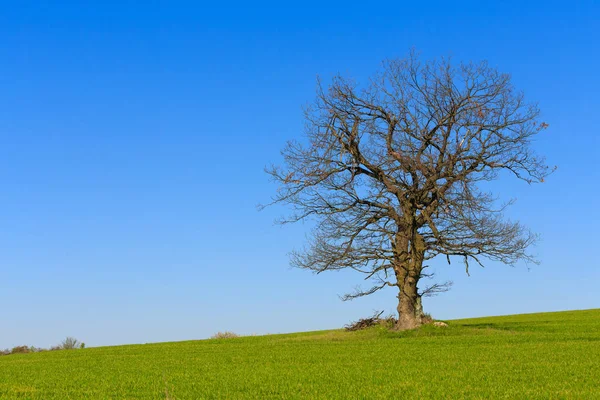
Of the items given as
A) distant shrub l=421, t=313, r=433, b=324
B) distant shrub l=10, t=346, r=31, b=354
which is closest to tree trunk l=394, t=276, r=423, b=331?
distant shrub l=421, t=313, r=433, b=324

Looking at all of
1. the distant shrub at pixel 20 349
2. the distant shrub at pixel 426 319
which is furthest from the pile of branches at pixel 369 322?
the distant shrub at pixel 20 349

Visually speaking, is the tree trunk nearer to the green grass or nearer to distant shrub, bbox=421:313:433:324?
distant shrub, bbox=421:313:433:324

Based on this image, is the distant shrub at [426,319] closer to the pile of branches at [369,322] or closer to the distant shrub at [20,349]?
the pile of branches at [369,322]

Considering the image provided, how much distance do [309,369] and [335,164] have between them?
18.1 meters

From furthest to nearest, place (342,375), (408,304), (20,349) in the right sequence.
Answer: (20,349) → (408,304) → (342,375)

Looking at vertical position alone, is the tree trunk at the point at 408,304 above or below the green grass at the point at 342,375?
above

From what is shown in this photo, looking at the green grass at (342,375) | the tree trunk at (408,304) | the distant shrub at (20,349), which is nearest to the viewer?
the green grass at (342,375)

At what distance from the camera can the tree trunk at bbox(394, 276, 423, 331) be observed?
3572cm

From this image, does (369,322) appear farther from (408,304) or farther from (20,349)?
(20,349)

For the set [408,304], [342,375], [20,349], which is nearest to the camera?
[342,375]

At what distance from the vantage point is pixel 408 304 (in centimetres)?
3572

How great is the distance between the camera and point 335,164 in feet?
118

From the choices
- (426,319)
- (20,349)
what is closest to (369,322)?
(426,319)

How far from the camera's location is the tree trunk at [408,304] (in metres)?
35.7
